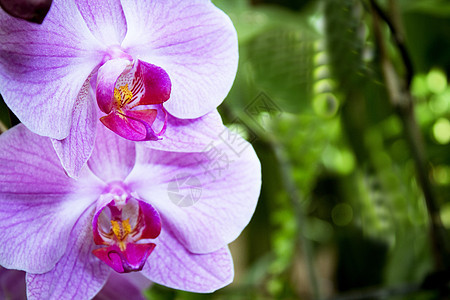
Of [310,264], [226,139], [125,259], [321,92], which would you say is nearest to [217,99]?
[226,139]

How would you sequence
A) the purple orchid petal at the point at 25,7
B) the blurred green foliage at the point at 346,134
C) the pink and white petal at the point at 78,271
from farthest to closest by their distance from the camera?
the blurred green foliage at the point at 346,134 < the pink and white petal at the point at 78,271 < the purple orchid petal at the point at 25,7

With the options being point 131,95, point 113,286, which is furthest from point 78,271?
point 131,95

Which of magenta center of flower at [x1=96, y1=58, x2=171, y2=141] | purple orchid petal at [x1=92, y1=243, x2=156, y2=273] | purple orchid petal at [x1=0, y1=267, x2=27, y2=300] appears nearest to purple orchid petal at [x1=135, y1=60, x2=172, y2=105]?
magenta center of flower at [x1=96, y1=58, x2=171, y2=141]

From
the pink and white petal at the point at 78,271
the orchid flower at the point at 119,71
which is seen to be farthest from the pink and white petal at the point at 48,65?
the pink and white petal at the point at 78,271

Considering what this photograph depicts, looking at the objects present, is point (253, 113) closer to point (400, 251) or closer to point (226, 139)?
point (226, 139)

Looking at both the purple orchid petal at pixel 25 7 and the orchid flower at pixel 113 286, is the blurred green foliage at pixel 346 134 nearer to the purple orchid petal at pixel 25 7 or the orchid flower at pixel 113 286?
the orchid flower at pixel 113 286

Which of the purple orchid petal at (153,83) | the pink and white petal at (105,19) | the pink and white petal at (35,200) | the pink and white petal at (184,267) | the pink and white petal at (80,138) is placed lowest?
the pink and white petal at (184,267)
